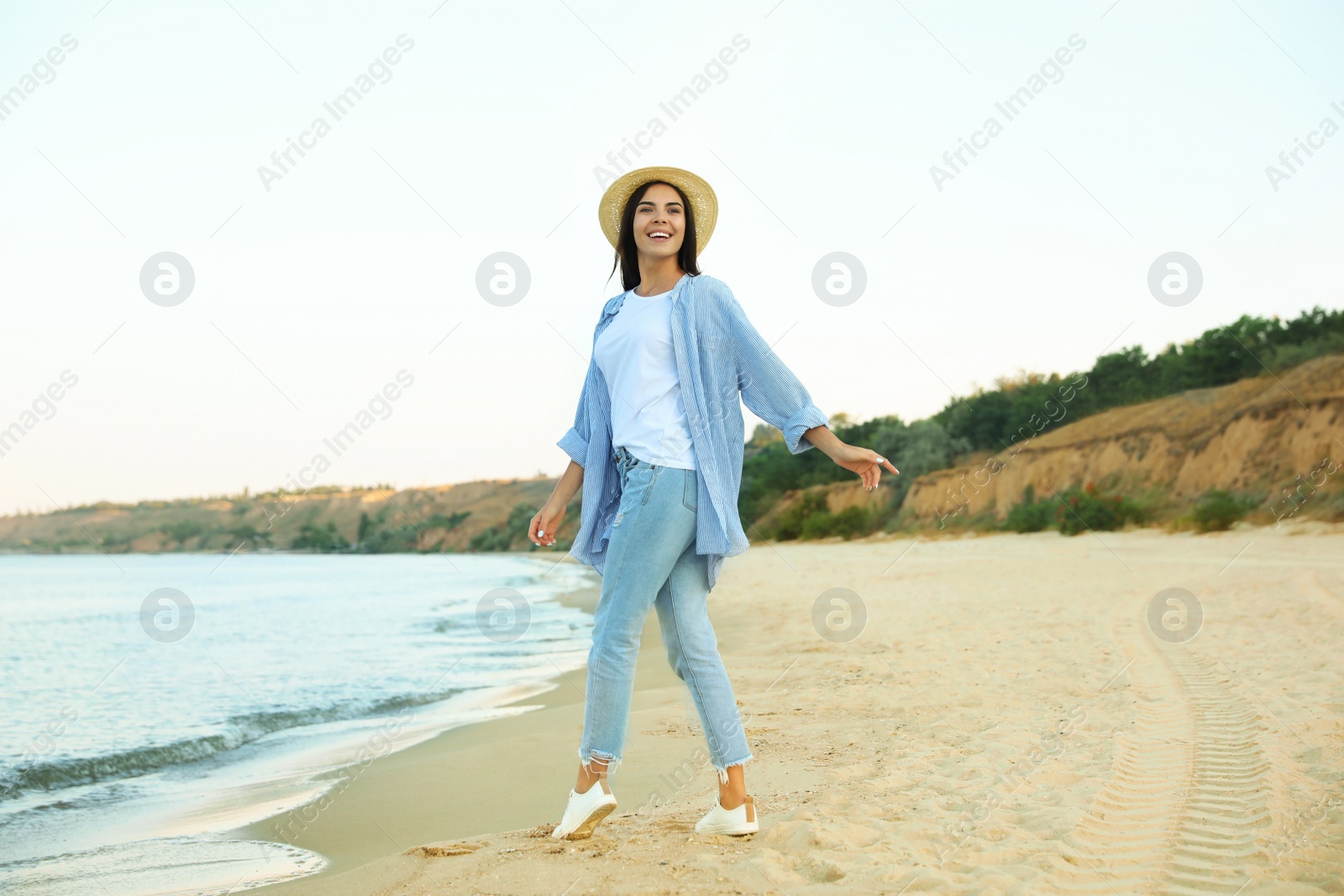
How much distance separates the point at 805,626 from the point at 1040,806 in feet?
21.4

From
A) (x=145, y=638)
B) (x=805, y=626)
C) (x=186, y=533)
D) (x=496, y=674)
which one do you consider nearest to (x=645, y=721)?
(x=496, y=674)

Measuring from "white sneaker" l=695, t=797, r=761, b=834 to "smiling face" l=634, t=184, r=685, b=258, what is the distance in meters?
1.55

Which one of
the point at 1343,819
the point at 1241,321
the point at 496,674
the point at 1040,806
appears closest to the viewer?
the point at 1343,819

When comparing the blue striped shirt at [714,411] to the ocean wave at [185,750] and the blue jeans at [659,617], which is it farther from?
the ocean wave at [185,750]

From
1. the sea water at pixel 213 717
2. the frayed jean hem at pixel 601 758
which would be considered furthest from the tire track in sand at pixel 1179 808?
the sea water at pixel 213 717

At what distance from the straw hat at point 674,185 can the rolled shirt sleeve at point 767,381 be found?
1.19 feet

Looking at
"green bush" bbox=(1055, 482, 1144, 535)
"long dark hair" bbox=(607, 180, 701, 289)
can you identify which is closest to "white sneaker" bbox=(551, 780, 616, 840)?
"long dark hair" bbox=(607, 180, 701, 289)

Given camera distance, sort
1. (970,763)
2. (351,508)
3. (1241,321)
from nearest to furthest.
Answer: (970,763), (1241,321), (351,508)

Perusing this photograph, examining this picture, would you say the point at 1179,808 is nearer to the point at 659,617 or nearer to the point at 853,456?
the point at 853,456

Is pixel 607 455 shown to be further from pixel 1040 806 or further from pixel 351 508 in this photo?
pixel 351 508

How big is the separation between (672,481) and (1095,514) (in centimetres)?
2018

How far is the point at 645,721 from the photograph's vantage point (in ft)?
15.8

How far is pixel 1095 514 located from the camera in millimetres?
20344

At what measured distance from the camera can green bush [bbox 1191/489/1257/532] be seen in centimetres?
1688
